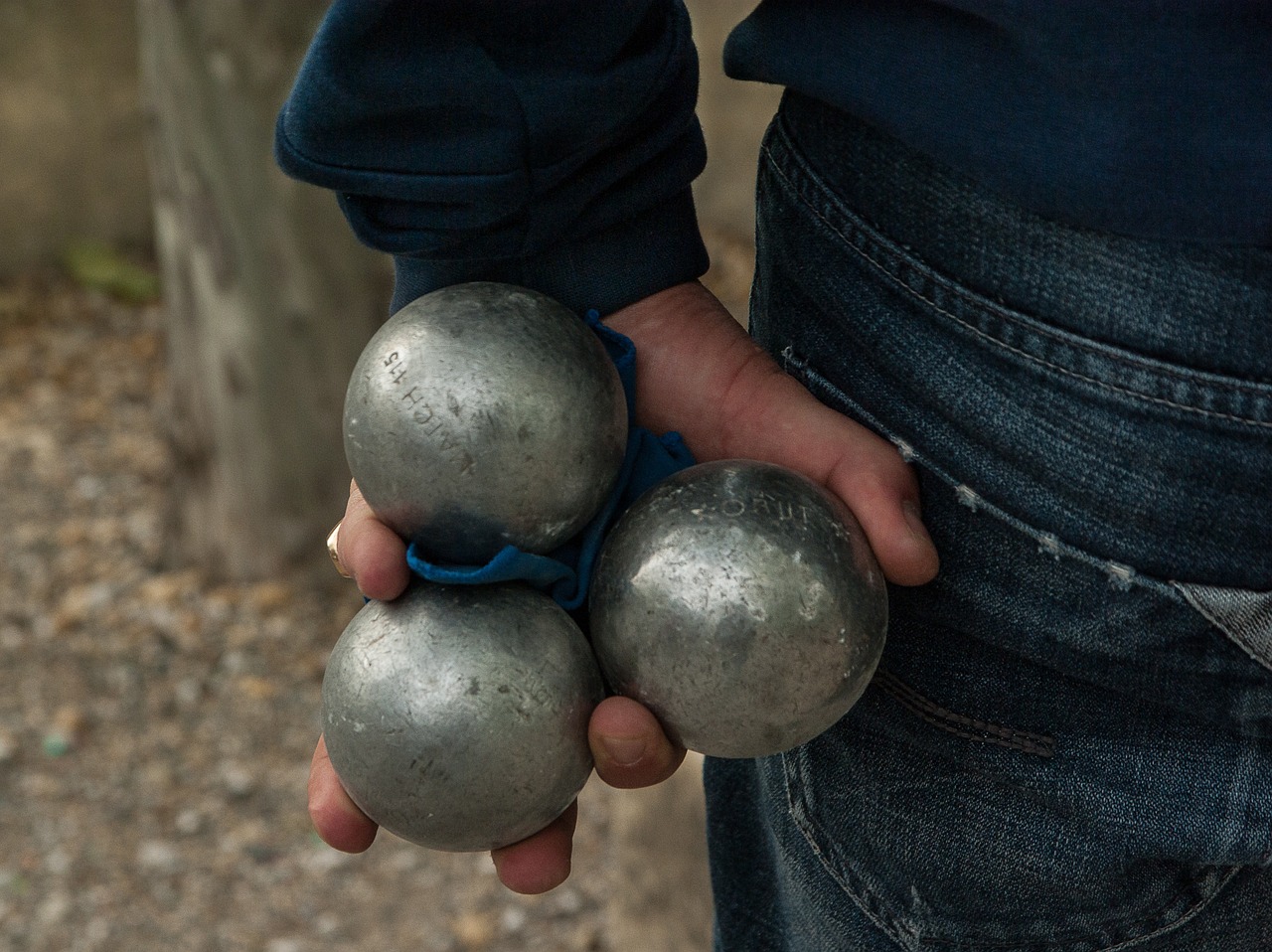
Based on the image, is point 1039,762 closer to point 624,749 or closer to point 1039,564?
point 1039,564

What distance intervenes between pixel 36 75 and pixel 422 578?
16.5ft

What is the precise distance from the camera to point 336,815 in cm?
125

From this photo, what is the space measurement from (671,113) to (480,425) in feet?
1.27

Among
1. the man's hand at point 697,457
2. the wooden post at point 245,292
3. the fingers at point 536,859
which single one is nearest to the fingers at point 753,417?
the man's hand at point 697,457

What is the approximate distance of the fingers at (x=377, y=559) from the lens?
1147 mm

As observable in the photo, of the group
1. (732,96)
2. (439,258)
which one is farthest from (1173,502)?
(732,96)

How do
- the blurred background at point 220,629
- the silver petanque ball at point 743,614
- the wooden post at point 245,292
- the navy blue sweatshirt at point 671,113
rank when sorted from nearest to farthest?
the navy blue sweatshirt at point 671,113, the silver petanque ball at point 743,614, the blurred background at point 220,629, the wooden post at point 245,292

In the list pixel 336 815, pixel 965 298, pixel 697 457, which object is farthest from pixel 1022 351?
pixel 336 815

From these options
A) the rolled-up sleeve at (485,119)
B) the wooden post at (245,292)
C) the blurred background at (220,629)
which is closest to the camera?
the rolled-up sleeve at (485,119)

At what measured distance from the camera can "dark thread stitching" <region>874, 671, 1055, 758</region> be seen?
3.91 ft

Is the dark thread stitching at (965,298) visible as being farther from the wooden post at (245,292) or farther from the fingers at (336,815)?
the wooden post at (245,292)

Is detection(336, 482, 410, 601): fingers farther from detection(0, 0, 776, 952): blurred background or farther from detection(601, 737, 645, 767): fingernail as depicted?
detection(0, 0, 776, 952): blurred background

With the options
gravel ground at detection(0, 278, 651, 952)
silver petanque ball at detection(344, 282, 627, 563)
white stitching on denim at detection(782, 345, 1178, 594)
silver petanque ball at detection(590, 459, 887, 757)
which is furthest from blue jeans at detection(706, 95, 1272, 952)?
gravel ground at detection(0, 278, 651, 952)

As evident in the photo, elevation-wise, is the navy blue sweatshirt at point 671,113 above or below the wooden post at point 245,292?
above
